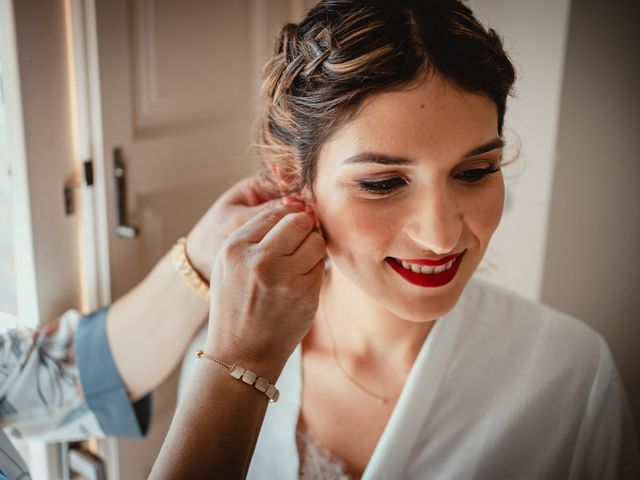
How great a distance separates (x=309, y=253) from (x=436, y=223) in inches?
6.9

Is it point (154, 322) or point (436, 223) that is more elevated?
point (436, 223)

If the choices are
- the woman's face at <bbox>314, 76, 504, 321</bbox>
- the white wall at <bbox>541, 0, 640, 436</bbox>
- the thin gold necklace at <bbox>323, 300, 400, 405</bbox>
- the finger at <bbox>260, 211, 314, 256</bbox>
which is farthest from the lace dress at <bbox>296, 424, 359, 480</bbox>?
the white wall at <bbox>541, 0, 640, 436</bbox>

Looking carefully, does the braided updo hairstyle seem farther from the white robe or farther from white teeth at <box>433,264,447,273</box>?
the white robe

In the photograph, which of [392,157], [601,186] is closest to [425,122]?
[392,157]

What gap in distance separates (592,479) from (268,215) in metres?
0.67

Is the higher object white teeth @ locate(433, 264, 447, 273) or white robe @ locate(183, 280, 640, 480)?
white teeth @ locate(433, 264, 447, 273)

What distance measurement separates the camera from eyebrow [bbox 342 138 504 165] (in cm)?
88

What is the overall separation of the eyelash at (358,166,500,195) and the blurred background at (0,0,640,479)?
0.41 m

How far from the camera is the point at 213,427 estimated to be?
2.58ft

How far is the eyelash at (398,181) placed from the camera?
917 millimetres

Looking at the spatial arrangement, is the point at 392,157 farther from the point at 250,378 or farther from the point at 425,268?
the point at 250,378

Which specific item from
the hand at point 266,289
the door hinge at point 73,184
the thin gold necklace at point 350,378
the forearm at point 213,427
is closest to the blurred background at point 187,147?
the door hinge at point 73,184

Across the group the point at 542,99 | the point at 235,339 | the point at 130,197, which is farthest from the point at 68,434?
the point at 542,99

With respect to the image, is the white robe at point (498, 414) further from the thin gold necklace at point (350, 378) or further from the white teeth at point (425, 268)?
the white teeth at point (425, 268)
